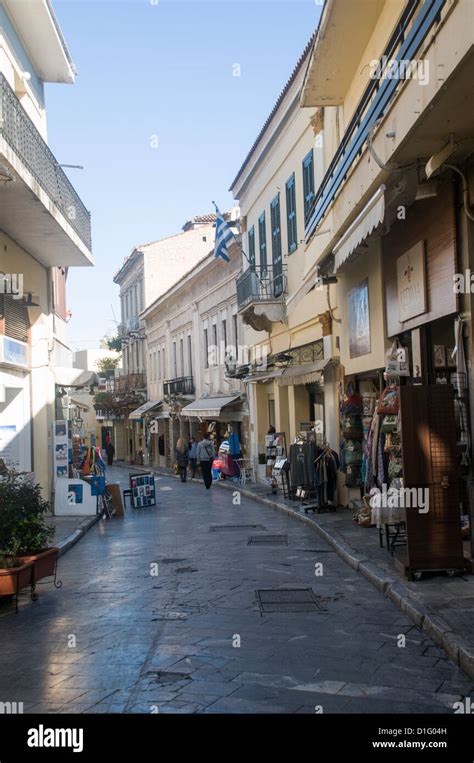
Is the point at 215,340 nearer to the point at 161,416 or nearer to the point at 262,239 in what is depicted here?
the point at 262,239

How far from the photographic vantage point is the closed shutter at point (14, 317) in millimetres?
16141

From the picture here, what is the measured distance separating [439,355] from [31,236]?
9.18 metres

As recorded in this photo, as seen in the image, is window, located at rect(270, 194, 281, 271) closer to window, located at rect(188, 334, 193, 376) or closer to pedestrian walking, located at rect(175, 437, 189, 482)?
pedestrian walking, located at rect(175, 437, 189, 482)

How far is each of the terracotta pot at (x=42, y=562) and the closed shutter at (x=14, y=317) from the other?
7533 millimetres

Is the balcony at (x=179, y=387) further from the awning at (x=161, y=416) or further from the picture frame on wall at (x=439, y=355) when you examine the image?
the picture frame on wall at (x=439, y=355)

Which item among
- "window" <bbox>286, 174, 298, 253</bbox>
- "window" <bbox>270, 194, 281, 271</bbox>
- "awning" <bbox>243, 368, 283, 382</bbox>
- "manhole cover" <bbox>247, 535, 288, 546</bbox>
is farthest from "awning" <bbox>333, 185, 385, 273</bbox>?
"window" <bbox>270, 194, 281, 271</bbox>

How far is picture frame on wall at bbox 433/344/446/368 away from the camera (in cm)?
1073

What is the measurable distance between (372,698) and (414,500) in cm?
348

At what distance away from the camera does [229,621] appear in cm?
768

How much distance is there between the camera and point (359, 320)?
47.1ft

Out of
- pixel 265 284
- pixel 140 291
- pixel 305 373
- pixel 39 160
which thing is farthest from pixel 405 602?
pixel 140 291

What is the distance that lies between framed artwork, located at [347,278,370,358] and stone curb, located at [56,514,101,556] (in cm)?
599

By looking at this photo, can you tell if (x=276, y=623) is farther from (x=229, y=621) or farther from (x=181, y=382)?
(x=181, y=382)
